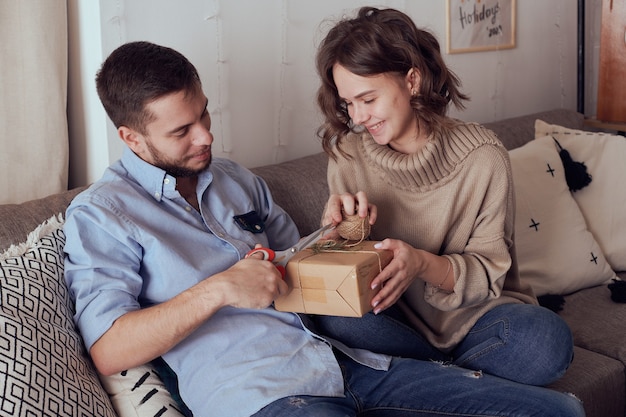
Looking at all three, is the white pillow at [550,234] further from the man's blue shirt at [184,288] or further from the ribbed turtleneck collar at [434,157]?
the man's blue shirt at [184,288]

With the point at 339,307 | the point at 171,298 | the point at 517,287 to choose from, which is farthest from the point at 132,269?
the point at 517,287

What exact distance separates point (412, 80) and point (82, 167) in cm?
88

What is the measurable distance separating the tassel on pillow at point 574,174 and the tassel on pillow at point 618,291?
1.13 ft

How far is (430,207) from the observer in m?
1.73

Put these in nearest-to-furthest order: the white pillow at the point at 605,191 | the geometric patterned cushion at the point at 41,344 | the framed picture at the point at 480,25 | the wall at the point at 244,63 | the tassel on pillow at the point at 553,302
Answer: the geometric patterned cushion at the point at 41,344
the wall at the point at 244,63
the tassel on pillow at the point at 553,302
the white pillow at the point at 605,191
the framed picture at the point at 480,25

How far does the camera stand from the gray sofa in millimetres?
1574

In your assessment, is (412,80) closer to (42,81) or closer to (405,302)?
(405,302)

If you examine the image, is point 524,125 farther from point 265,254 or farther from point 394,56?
point 265,254

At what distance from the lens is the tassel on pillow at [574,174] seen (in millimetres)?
2426

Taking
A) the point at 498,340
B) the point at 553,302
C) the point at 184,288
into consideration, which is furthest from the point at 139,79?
the point at 553,302

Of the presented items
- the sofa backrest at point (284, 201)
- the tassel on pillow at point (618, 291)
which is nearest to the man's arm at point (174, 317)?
the sofa backrest at point (284, 201)

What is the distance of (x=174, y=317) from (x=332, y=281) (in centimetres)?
29

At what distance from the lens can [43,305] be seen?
133cm

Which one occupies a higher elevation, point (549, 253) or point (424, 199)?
point (424, 199)
